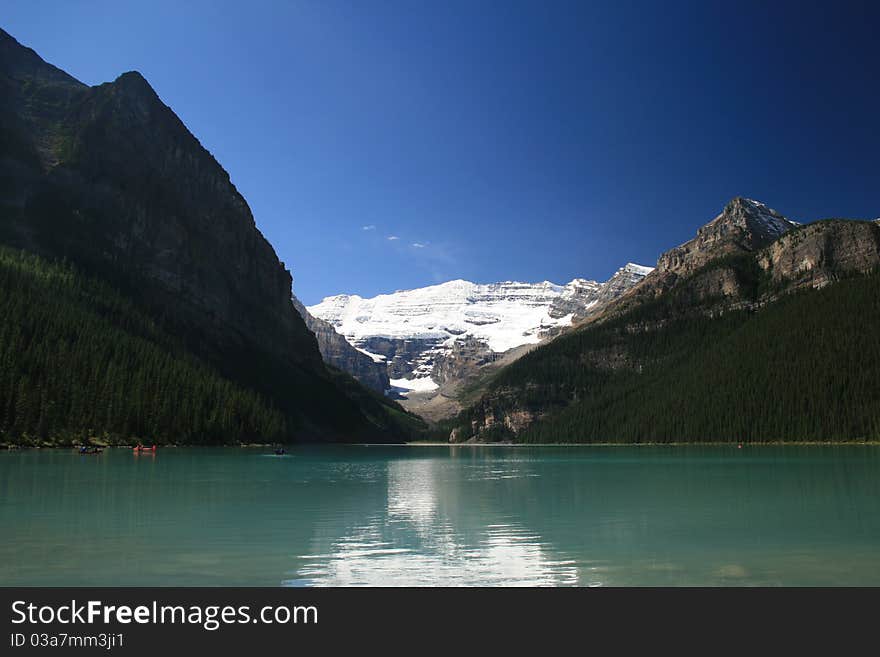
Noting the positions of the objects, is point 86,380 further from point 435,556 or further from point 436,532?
point 435,556

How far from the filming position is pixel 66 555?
29.5 metres

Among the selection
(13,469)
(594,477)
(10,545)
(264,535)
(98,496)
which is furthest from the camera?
(594,477)

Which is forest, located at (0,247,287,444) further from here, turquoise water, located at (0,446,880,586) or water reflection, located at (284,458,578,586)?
water reflection, located at (284,458,578,586)

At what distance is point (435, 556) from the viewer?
1197 inches

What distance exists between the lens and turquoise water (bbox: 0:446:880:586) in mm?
26359

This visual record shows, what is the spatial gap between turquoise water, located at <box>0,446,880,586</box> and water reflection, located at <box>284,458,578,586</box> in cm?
11

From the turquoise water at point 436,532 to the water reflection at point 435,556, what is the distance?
0.11 metres

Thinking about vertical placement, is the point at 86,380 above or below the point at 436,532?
above

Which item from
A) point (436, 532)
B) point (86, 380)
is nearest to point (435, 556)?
point (436, 532)

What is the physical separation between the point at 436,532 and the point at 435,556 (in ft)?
25.1
